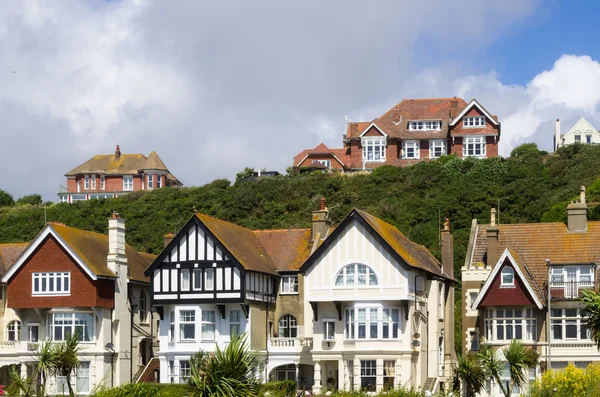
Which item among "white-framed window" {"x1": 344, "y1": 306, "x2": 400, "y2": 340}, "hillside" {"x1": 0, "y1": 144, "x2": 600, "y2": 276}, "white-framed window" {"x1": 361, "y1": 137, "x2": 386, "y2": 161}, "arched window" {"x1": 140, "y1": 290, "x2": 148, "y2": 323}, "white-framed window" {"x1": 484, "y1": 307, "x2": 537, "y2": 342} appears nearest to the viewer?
"white-framed window" {"x1": 484, "y1": 307, "x2": 537, "y2": 342}

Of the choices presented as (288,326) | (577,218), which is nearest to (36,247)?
(288,326)

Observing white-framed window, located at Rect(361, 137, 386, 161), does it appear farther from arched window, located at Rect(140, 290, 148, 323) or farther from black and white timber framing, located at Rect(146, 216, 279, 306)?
black and white timber framing, located at Rect(146, 216, 279, 306)

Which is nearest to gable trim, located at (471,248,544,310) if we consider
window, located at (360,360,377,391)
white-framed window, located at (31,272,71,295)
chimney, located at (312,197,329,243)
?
window, located at (360,360,377,391)

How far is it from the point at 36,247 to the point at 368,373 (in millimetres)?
18341

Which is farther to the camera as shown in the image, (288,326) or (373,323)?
(288,326)

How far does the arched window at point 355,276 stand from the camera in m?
52.7

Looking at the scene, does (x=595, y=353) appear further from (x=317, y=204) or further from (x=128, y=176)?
(x=128, y=176)

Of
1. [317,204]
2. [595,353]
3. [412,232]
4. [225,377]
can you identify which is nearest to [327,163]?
[317,204]

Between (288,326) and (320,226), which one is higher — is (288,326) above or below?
below

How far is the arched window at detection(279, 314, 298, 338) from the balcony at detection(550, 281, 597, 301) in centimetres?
1359

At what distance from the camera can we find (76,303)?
5553 centimetres

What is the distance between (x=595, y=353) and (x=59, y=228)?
27554 millimetres

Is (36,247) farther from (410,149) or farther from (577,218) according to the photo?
(410,149)

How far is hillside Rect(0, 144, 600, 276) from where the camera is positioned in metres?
89.4
